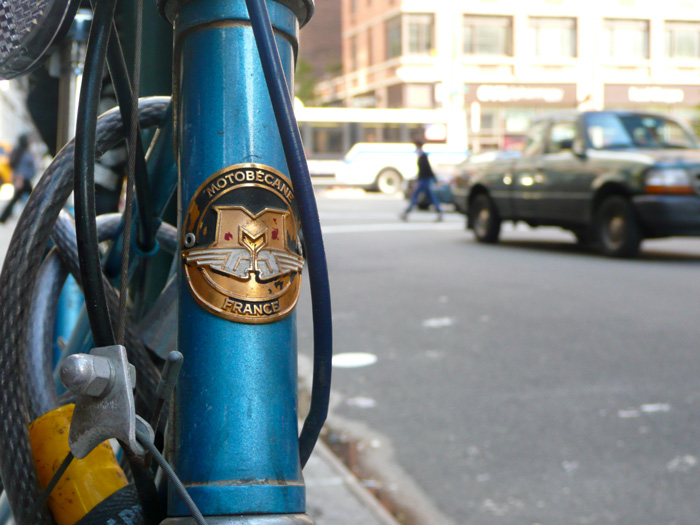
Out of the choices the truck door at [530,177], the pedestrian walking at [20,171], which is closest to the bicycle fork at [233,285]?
the truck door at [530,177]

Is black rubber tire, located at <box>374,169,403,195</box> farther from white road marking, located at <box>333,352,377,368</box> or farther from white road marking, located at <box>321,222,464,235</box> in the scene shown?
white road marking, located at <box>333,352,377,368</box>

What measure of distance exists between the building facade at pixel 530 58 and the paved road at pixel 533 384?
33537 mm

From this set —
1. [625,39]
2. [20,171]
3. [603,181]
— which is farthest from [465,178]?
[625,39]

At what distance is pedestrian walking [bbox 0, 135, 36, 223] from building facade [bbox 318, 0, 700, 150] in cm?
2620

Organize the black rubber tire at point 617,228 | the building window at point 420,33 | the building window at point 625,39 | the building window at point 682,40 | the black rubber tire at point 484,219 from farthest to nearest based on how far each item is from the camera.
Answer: the building window at point 682,40, the building window at point 625,39, the building window at point 420,33, the black rubber tire at point 484,219, the black rubber tire at point 617,228

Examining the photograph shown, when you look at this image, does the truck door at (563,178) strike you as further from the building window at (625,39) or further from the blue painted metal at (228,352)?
the building window at (625,39)

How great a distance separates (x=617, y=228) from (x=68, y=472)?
9.30 metres

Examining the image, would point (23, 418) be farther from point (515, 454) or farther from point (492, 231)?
point (492, 231)

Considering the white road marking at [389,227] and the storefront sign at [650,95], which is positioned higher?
the storefront sign at [650,95]

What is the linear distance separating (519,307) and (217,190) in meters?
5.70

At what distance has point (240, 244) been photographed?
887mm

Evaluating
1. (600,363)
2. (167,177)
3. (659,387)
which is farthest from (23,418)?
(600,363)

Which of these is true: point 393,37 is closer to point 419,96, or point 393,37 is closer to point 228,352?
point 419,96

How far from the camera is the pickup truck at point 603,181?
9.16m
